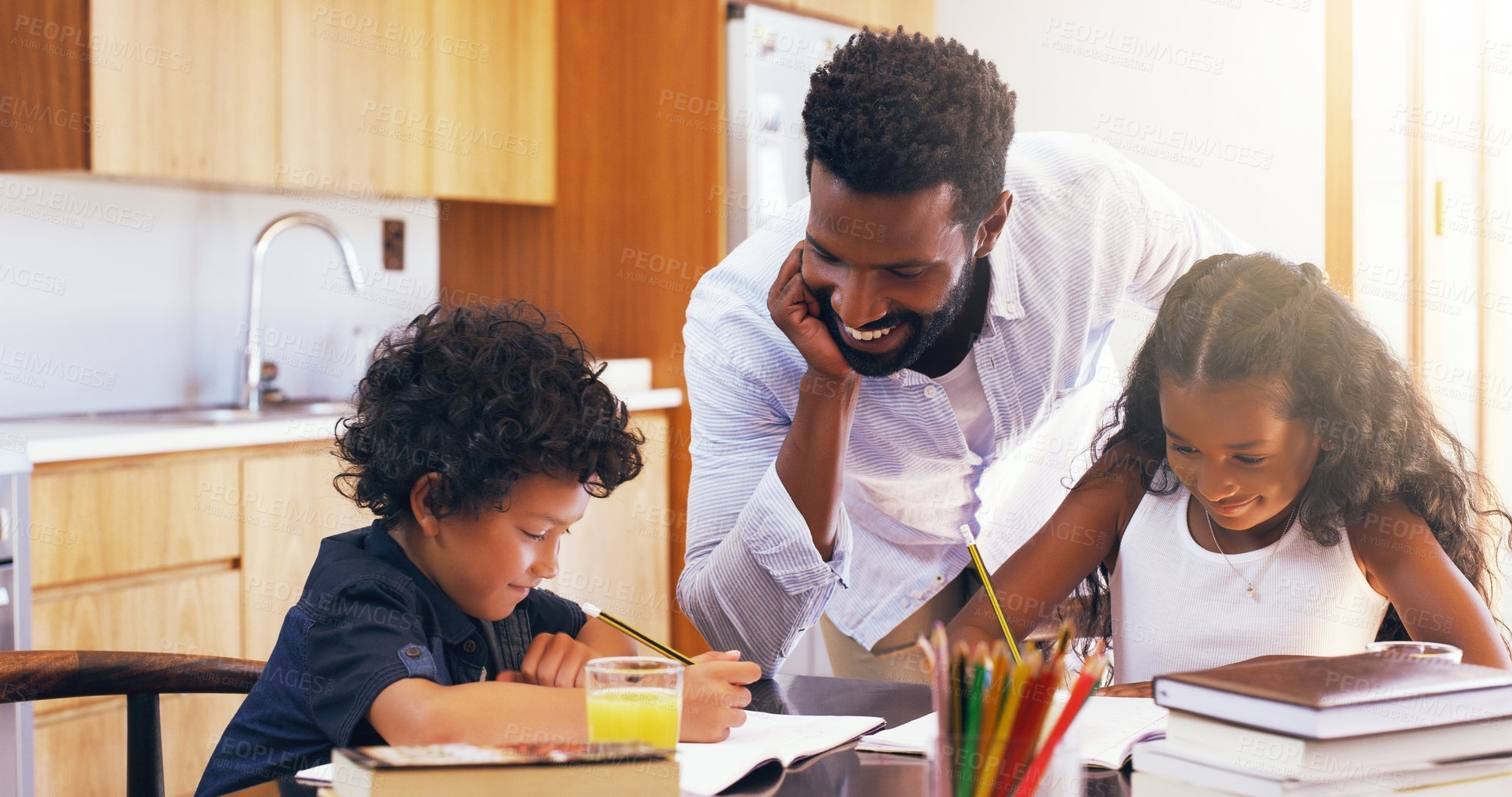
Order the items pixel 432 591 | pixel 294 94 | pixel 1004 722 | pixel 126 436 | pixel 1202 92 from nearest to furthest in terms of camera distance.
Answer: pixel 1004 722 → pixel 432 591 → pixel 126 436 → pixel 294 94 → pixel 1202 92

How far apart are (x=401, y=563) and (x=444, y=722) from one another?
0.22 meters

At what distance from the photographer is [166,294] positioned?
306 centimetres

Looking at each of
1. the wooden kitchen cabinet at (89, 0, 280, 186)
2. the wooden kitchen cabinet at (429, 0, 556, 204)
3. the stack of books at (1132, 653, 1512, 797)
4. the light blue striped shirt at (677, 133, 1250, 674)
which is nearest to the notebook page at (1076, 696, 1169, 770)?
the stack of books at (1132, 653, 1512, 797)

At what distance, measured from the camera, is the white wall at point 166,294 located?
111 inches

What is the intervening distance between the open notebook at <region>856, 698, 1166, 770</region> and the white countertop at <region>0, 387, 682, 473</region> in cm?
123

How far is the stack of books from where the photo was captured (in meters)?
0.77

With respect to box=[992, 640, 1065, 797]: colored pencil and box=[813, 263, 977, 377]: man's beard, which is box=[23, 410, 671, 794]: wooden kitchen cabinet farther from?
box=[992, 640, 1065, 797]: colored pencil

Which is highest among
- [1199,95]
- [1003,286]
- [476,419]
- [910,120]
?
[1199,95]

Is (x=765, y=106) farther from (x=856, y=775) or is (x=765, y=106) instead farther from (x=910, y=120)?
(x=856, y=775)

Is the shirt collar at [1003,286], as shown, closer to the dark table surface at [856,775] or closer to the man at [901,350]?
the man at [901,350]

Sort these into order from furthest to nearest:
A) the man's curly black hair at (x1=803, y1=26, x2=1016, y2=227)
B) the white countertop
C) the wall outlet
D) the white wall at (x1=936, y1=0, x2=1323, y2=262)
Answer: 1. the wall outlet
2. the white wall at (x1=936, y1=0, x2=1323, y2=262)
3. the white countertop
4. the man's curly black hair at (x1=803, y1=26, x2=1016, y2=227)

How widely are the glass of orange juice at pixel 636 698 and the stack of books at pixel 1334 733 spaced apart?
1.03 feet

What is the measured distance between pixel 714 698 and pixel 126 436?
1.69 metres

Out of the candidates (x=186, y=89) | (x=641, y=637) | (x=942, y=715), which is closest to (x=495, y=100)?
(x=186, y=89)
